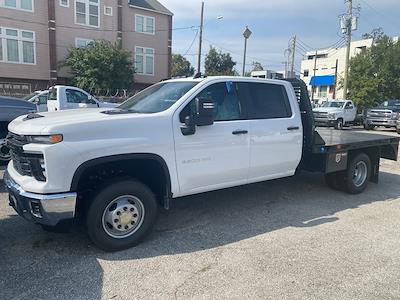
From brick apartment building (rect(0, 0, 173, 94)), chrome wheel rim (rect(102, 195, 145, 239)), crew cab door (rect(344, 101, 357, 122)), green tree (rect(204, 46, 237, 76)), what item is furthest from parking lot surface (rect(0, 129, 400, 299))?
green tree (rect(204, 46, 237, 76))

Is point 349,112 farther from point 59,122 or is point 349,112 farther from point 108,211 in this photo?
→ point 59,122

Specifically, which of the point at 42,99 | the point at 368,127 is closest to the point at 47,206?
the point at 42,99

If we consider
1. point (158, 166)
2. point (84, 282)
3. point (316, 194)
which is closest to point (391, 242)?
point (316, 194)

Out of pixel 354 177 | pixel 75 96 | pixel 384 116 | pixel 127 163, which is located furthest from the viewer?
pixel 384 116

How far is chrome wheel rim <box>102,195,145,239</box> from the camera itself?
4094 millimetres

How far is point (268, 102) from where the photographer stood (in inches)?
218

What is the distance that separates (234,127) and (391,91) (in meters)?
32.1

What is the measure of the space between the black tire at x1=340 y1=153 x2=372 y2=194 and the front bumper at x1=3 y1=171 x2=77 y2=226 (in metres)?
4.85

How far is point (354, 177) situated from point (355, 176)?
62 millimetres

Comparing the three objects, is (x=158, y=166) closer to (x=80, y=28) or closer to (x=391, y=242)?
(x=391, y=242)

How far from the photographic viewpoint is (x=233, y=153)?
494 centimetres

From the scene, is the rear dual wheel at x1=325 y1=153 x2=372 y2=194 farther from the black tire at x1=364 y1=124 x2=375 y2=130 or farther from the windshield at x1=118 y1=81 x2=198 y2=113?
the black tire at x1=364 y1=124 x2=375 y2=130

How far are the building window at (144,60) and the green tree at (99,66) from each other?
4938 mm

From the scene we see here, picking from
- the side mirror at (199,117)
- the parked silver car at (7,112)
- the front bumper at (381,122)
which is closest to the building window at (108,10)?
the front bumper at (381,122)
